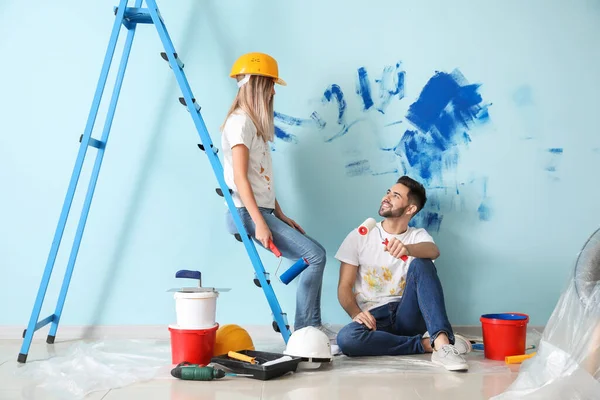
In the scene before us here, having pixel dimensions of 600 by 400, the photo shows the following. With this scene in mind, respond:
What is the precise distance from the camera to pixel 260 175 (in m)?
2.84

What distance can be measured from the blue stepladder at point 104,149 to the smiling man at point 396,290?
323mm

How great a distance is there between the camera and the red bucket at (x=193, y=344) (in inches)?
96.6

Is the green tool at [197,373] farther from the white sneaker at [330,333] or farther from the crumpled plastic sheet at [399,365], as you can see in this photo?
the white sneaker at [330,333]

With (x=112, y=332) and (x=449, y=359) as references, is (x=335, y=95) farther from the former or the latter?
(x=112, y=332)

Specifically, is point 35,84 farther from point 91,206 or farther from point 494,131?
point 494,131

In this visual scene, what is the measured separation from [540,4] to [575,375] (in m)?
1.93

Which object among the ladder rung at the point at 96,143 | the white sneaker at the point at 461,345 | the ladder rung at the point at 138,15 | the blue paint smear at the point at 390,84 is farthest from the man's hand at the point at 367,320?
the ladder rung at the point at 138,15

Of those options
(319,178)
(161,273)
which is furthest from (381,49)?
(161,273)

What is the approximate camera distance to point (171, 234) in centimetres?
313

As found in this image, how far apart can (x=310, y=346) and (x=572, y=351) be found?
88cm

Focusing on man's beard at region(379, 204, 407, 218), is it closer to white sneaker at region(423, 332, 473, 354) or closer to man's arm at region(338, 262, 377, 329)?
man's arm at region(338, 262, 377, 329)

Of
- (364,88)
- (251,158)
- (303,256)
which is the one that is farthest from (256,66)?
(303,256)

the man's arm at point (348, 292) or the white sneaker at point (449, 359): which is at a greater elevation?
the man's arm at point (348, 292)

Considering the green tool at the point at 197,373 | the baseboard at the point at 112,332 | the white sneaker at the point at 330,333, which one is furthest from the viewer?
the baseboard at the point at 112,332
